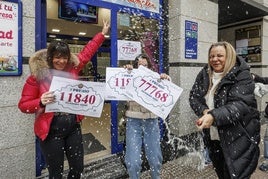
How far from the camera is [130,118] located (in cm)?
322

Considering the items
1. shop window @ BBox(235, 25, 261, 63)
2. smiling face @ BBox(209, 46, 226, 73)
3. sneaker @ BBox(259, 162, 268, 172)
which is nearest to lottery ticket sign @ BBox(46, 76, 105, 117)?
smiling face @ BBox(209, 46, 226, 73)

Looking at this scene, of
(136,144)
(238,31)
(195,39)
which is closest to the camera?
(136,144)

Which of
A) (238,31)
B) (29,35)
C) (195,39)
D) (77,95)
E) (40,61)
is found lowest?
(77,95)

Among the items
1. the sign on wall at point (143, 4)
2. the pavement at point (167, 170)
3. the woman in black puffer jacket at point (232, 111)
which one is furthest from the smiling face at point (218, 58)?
the sign on wall at point (143, 4)

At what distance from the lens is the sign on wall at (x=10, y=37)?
326 centimetres

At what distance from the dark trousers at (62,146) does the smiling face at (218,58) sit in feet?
4.86

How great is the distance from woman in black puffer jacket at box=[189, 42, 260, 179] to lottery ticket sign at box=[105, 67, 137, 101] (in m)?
0.90

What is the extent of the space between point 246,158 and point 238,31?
7.67 meters

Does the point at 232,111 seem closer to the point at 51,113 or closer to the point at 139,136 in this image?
the point at 139,136

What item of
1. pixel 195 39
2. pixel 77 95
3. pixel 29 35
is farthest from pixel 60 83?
pixel 195 39

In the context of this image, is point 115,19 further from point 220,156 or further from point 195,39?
point 220,156

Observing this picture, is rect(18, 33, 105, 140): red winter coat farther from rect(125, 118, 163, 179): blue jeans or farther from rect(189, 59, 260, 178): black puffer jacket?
rect(189, 59, 260, 178): black puffer jacket

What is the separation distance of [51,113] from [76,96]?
296 mm

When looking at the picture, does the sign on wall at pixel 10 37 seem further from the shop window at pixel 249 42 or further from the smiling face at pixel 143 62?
the shop window at pixel 249 42
